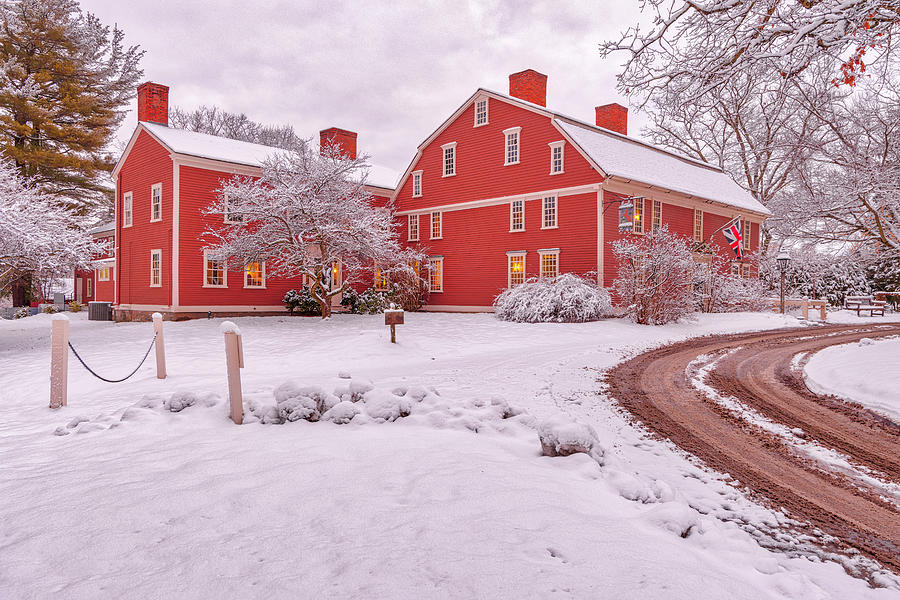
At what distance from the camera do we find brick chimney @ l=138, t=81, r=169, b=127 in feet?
77.2

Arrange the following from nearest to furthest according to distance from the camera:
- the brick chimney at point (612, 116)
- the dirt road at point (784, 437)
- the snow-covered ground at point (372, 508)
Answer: the snow-covered ground at point (372, 508) < the dirt road at point (784, 437) < the brick chimney at point (612, 116)

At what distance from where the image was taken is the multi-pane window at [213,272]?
70.0 feet

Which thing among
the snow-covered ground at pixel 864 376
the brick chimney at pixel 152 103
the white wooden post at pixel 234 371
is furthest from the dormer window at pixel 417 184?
the white wooden post at pixel 234 371

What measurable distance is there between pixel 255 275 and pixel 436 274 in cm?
830

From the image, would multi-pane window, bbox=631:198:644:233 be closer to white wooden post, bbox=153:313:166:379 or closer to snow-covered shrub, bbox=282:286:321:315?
snow-covered shrub, bbox=282:286:321:315

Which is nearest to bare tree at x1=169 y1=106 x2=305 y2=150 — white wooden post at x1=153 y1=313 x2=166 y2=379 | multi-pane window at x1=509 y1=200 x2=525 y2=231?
multi-pane window at x1=509 y1=200 x2=525 y2=231

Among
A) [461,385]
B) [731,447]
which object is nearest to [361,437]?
[461,385]

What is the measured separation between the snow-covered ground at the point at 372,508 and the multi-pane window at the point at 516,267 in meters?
16.1

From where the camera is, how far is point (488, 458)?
4.34 meters

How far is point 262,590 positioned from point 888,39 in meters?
7.78

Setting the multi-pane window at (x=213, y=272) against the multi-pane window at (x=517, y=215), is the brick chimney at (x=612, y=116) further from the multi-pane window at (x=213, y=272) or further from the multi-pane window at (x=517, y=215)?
the multi-pane window at (x=213, y=272)

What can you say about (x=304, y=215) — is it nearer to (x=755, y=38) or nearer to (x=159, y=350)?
(x=159, y=350)

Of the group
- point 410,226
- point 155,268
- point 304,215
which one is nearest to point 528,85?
point 410,226

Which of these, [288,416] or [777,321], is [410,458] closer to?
[288,416]
